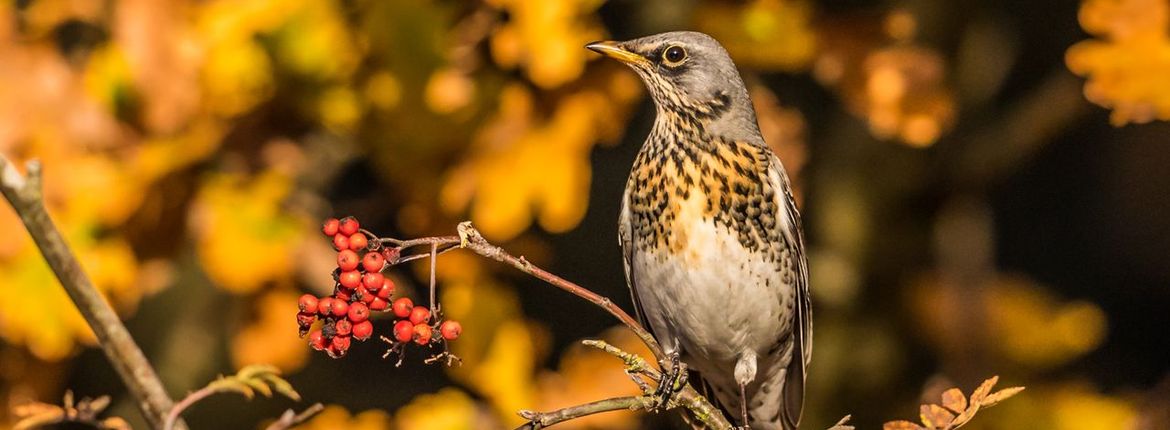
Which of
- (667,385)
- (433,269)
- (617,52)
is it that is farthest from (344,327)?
(617,52)

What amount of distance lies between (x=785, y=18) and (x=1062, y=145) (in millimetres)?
2056

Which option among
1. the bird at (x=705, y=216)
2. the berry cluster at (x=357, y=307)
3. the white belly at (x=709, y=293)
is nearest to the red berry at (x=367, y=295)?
the berry cluster at (x=357, y=307)

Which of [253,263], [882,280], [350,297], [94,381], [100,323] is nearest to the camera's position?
[100,323]

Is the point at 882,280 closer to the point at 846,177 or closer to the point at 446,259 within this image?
the point at 846,177

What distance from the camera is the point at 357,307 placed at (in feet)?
4.37

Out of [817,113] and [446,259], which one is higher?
[817,113]

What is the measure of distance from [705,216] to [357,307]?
0.93 meters

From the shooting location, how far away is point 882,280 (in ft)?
10.5

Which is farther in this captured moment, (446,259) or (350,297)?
(446,259)

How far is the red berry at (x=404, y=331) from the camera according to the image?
131 cm

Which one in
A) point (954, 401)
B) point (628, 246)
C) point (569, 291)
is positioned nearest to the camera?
point (569, 291)

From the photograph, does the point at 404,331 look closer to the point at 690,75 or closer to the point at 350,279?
the point at 350,279

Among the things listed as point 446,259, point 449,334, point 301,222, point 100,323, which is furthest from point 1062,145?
point 100,323

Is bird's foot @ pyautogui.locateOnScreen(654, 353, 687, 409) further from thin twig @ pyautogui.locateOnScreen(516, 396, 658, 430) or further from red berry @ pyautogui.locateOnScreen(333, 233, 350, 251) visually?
red berry @ pyautogui.locateOnScreen(333, 233, 350, 251)
